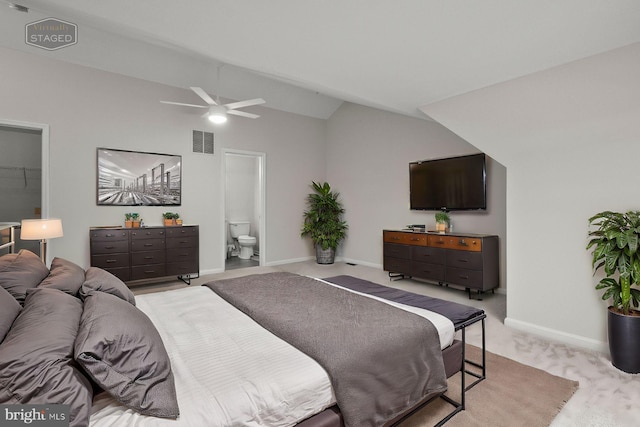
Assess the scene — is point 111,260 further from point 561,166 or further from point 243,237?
point 561,166

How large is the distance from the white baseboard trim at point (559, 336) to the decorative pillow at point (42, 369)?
11.7ft

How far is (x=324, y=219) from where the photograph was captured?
21.9ft

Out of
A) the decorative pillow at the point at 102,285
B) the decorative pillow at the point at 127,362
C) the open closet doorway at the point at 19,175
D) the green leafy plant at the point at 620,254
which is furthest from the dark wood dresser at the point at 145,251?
the green leafy plant at the point at 620,254

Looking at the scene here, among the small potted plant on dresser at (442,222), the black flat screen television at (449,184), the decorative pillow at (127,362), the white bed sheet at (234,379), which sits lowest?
the white bed sheet at (234,379)

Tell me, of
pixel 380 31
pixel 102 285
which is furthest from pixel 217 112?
pixel 102 285

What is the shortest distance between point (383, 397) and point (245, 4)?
2276mm

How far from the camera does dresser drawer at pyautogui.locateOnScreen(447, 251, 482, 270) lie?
4.11m

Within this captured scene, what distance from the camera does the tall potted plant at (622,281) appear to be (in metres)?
2.33

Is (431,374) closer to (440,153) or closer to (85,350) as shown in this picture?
(85,350)

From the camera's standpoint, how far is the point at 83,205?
457 centimetres

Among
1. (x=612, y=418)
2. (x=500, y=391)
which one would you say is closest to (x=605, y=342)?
(x=612, y=418)

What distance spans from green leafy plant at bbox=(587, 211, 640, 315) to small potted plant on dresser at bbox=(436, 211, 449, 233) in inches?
87.1

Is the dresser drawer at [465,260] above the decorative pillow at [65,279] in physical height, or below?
below

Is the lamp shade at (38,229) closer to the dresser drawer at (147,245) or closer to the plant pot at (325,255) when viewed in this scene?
the dresser drawer at (147,245)
